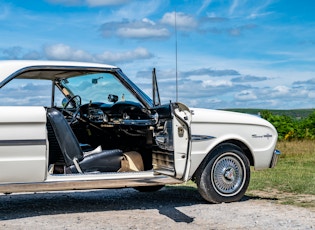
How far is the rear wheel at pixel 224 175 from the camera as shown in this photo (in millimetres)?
8633

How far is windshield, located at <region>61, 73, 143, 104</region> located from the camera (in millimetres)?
8641

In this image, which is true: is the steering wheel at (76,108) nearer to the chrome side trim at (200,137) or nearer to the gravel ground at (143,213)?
the gravel ground at (143,213)

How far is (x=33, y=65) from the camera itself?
7.95 m

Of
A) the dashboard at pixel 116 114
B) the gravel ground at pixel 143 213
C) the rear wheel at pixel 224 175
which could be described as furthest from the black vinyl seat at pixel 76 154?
the rear wheel at pixel 224 175

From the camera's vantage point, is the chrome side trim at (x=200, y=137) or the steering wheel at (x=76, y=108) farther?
the steering wheel at (x=76, y=108)

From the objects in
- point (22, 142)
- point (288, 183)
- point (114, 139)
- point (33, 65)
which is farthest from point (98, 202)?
point (288, 183)

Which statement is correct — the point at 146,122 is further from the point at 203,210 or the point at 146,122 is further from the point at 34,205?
the point at 34,205

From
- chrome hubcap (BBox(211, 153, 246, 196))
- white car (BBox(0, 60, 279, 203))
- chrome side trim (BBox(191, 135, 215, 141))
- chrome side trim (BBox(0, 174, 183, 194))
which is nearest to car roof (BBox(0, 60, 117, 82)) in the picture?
white car (BBox(0, 60, 279, 203))

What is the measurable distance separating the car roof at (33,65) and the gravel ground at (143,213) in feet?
5.44

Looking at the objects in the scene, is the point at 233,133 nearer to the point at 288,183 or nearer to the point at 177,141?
the point at 177,141

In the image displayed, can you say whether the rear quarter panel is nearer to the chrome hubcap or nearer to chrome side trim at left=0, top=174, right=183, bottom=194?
the chrome hubcap

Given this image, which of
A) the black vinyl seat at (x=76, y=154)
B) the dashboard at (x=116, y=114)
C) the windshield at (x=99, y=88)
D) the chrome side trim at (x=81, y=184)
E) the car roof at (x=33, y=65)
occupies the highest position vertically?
the car roof at (x=33, y=65)

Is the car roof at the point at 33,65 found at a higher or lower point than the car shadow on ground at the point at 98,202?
higher

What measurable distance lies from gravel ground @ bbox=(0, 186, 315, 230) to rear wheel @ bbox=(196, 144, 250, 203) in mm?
141
